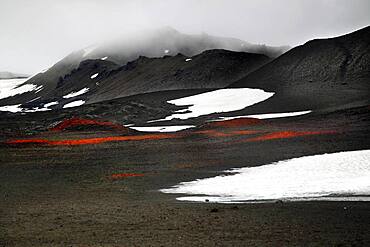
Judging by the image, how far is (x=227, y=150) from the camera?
3753cm

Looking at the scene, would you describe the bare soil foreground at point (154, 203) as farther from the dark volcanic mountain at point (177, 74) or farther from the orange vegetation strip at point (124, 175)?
the dark volcanic mountain at point (177, 74)

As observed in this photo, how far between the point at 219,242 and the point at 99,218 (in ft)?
17.2

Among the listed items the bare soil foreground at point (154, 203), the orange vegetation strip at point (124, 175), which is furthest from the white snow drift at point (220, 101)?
the orange vegetation strip at point (124, 175)

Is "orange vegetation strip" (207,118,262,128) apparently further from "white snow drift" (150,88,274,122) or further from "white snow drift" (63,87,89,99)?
"white snow drift" (63,87,89,99)

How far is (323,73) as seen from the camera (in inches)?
4345

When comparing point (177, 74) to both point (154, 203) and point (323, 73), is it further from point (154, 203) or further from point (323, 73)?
point (154, 203)

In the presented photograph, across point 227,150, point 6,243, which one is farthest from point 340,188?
point 227,150

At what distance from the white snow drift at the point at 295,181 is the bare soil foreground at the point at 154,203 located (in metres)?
1.70

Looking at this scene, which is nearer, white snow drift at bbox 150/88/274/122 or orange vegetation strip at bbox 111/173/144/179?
orange vegetation strip at bbox 111/173/144/179

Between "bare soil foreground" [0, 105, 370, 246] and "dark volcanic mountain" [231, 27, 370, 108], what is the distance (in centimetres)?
4638

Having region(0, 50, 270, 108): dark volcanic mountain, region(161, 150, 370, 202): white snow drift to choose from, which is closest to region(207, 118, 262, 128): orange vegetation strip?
region(161, 150, 370, 202): white snow drift

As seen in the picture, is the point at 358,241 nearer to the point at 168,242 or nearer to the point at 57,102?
the point at 168,242

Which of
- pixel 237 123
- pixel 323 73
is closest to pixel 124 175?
pixel 237 123

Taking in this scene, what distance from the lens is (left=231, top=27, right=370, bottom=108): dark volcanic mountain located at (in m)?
90.1
